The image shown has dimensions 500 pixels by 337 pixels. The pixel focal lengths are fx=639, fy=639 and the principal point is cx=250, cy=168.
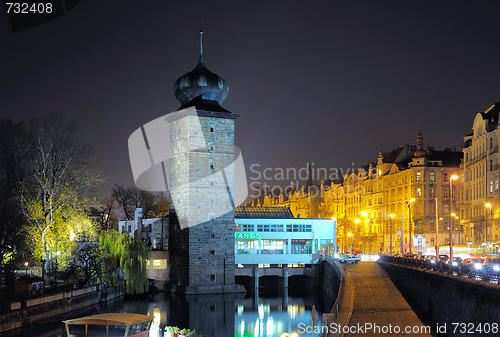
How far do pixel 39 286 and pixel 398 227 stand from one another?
70003 mm

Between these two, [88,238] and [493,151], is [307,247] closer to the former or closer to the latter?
[493,151]

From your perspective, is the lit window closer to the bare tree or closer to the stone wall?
the stone wall

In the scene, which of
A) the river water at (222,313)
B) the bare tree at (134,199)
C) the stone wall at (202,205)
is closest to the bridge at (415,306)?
the river water at (222,313)

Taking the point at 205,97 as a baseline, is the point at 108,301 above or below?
below

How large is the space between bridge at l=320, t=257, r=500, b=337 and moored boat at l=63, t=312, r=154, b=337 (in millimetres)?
9535

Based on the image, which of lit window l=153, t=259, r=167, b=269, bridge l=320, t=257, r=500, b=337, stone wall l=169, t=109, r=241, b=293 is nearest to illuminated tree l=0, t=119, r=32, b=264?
stone wall l=169, t=109, r=241, b=293

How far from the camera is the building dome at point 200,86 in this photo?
6862 centimetres

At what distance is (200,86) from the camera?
225 ft

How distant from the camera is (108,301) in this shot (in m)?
57.2

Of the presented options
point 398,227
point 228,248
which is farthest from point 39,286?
point 398,227

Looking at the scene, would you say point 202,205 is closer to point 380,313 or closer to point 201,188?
point 201,188

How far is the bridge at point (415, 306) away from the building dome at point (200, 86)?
2679cm

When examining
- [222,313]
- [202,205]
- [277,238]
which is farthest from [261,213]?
[222,313]

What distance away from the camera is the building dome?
68625 mm
